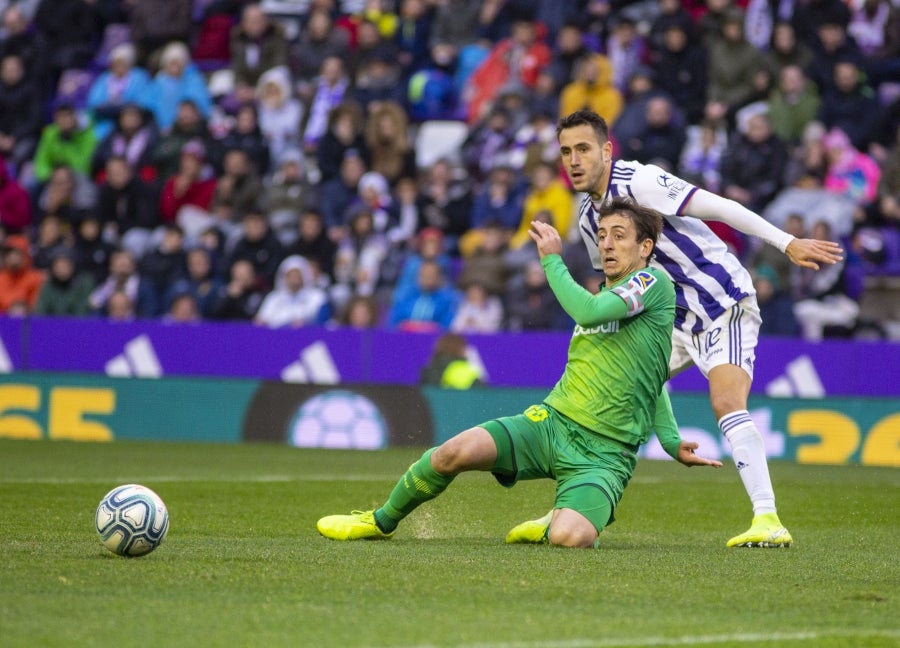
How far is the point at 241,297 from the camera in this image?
1850cm

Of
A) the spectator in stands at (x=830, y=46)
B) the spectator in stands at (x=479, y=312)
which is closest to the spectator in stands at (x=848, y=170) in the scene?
the spectator in stands at (x=830, y=46)

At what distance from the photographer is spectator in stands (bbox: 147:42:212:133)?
861 inches

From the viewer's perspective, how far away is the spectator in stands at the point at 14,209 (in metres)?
21.3

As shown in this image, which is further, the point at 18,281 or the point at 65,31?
the point at 65,31

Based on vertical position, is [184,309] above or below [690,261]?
below

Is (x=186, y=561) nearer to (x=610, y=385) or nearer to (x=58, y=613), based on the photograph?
(x=58, y=613)

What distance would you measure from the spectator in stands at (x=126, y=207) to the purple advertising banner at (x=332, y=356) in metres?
2.87

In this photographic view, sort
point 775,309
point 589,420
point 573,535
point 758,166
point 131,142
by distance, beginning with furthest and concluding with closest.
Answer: point 131,142, point 758,166, point 775,309, point 589,420, point 573,535

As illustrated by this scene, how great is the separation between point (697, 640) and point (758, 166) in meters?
13.1

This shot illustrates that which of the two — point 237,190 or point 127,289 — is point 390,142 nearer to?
point 237,190

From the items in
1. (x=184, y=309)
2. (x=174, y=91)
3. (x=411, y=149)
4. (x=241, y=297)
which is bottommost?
(x=184, y=309)

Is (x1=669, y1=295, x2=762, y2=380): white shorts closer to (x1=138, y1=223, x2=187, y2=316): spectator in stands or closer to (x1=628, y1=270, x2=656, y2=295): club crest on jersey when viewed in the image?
(x1=628, y1=270, x2=656, y2=295): club crest on jersey

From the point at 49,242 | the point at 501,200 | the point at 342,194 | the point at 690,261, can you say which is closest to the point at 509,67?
the point at 501,200

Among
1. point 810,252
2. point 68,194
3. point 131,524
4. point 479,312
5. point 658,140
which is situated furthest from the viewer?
point 68,194
